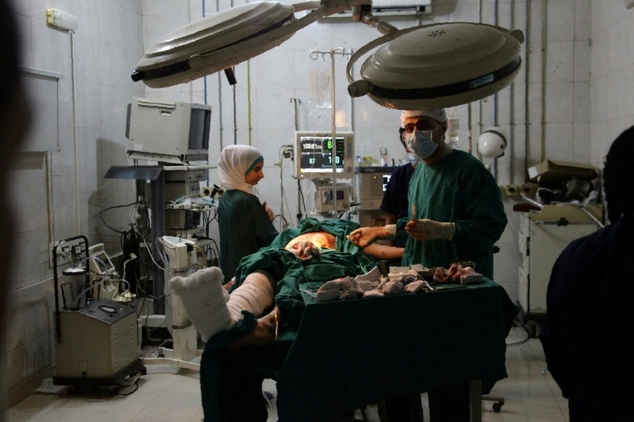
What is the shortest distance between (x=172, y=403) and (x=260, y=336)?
209 cm

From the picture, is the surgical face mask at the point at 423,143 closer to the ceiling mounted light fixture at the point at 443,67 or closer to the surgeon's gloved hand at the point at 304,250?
the surgeon's gloved hand at the point at 304,250

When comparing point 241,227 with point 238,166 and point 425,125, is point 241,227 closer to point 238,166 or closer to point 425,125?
point 238,166

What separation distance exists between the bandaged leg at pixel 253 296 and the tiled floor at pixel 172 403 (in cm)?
139

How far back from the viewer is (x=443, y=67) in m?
1.80

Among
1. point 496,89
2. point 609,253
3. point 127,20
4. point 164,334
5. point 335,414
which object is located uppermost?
point 127,20

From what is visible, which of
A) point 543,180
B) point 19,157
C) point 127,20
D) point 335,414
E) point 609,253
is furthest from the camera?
point 127,20

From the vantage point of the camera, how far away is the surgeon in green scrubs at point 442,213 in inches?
108

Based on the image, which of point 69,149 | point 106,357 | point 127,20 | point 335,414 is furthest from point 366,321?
point 127,20

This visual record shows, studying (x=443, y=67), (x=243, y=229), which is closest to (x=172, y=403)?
(x=243, y=229)

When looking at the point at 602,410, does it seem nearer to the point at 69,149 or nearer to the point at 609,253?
the point at 609,253

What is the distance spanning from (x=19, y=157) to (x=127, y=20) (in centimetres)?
576

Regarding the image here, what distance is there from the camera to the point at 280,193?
6.04 metres

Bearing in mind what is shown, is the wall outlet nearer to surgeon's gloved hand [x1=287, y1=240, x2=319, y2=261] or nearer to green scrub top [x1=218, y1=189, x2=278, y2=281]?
green scrub top [x1=218, y1=189, x2=278, y2=281]

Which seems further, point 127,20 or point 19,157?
point 127,20
